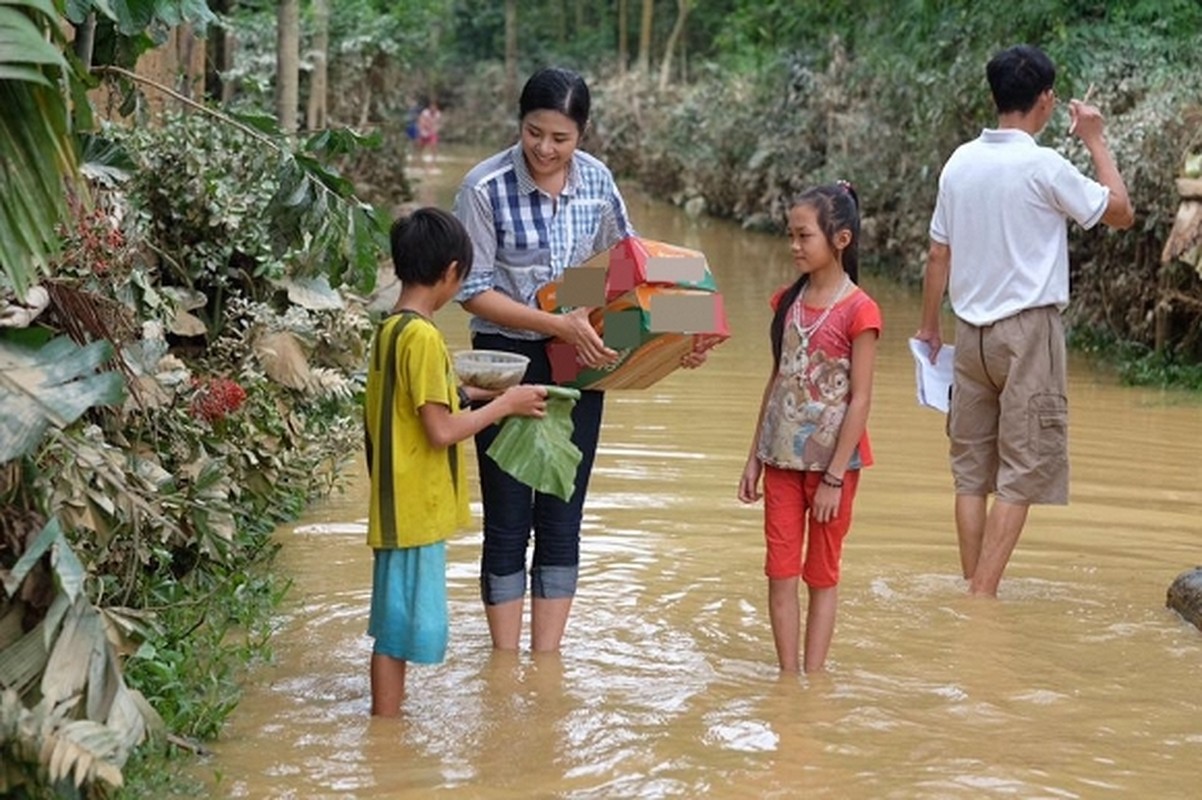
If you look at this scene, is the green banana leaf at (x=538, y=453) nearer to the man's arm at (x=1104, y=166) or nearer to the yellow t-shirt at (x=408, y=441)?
the yellow t-shirt at (x=408, y=441)

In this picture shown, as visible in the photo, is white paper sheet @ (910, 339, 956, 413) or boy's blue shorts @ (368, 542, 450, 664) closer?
boy's blue shorts @ (368, 542, 450, 664)

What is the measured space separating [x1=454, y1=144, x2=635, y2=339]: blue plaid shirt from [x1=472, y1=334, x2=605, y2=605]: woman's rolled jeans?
4.2 inches

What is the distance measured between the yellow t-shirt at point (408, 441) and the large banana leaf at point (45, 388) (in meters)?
1.05

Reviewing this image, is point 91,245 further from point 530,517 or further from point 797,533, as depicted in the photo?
point 797,533

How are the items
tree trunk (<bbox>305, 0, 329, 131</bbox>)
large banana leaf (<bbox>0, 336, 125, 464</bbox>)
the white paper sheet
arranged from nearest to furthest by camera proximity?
large banana leaf (<bbox>0, 336, 125, 464</bbox>), the white paper sheet, tree trunk (<bbox>305, 0, 329, 131</bbox>)

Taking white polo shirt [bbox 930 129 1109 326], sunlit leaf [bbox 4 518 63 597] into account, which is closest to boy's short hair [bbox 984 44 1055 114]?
white polo shirt [bbox 930 129 1109 326]

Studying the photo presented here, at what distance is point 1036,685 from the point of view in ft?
19.0

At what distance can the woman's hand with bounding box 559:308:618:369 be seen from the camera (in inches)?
213

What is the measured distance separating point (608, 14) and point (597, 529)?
4229 centimetres

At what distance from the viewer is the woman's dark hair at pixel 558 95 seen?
5.49 meters

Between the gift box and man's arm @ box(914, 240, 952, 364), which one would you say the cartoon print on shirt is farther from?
man's arm @ box(914, 240, 952, 364)

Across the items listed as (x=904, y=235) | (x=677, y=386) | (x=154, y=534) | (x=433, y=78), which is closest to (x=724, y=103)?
(x=904, y=235)

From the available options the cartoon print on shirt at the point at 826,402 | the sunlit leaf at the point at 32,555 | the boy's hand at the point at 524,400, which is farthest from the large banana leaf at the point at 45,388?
the cartoon print on shirt at the point at 826,402

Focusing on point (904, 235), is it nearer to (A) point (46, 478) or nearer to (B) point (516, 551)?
(B) point (516, 551)
